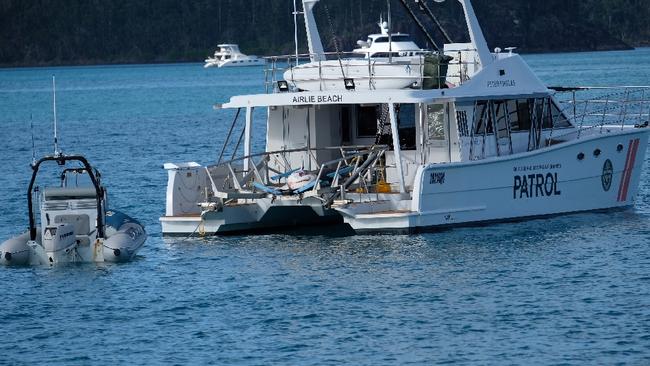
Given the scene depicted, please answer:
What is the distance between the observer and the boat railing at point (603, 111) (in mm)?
31108

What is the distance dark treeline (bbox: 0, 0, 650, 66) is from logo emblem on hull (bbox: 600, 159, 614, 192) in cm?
13601

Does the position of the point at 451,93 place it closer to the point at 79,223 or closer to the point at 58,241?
the point at 79,223

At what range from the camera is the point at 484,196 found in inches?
1098

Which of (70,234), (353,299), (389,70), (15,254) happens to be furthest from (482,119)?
(15,254)

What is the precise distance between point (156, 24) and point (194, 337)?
17248cm

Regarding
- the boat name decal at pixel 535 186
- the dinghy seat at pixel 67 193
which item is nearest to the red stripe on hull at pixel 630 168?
the boat name decal at pixel 535 186

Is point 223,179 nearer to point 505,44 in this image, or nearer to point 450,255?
point 450,255

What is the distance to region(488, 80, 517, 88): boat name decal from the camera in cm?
2886

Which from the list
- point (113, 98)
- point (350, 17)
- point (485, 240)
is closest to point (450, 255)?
point (485, 240)

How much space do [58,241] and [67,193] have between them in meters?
0.97

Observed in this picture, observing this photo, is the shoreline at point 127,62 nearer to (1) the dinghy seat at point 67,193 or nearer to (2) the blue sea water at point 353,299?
(2) the blue sea water at point 353,299

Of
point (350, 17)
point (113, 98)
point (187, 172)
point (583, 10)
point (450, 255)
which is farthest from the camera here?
point (583, 10)

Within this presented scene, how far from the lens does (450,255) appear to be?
25922 millimetres

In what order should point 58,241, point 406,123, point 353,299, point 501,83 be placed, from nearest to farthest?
point 353,299 < point 58,241 < point 501,83 < point 406,123
